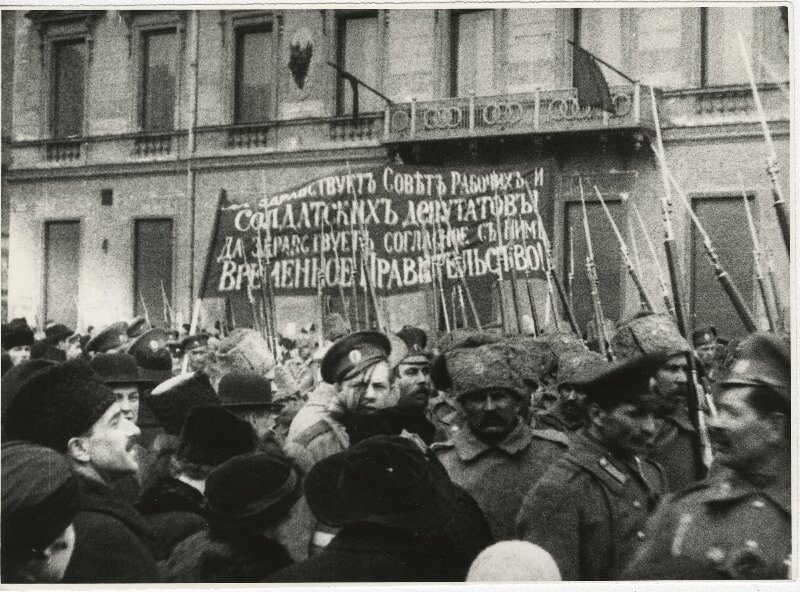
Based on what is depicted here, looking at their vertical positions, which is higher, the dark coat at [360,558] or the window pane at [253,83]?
the window pane at [253,83]

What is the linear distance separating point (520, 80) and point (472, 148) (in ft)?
3.61

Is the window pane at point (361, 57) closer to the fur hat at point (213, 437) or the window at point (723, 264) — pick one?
the window at point (723, 264)

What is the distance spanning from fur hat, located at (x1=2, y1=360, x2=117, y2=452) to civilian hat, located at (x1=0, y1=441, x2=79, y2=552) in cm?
60

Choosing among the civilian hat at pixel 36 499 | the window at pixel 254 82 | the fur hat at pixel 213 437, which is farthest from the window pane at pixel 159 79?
the civilian hat at pixel 36 499

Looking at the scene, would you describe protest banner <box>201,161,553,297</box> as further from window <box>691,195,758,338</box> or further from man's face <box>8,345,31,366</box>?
man's face <box>8,345,31,366</box>

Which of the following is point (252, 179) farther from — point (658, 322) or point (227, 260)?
point (658, 322)

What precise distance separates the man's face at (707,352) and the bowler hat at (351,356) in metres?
3.22

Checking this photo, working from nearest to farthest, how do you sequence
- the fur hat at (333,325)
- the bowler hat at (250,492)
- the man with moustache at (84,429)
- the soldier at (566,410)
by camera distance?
the bowler hat at (250,492) < the man with moustache at (84,429) < the soldier at (566,410) < the fur hat at (333,325)

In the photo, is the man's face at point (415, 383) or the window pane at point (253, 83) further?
the window pane at point (253, 83)

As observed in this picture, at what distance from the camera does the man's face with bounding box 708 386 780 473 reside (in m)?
3.33

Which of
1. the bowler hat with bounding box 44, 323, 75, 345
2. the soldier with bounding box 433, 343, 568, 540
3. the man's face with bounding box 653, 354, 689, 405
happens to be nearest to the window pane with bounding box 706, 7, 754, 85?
the man's face with bounding box 653, 354, 689, 405

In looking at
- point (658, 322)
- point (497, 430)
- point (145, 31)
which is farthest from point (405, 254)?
point (497, 430)

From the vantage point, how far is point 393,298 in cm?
1150

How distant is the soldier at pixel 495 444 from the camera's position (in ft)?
15.1
